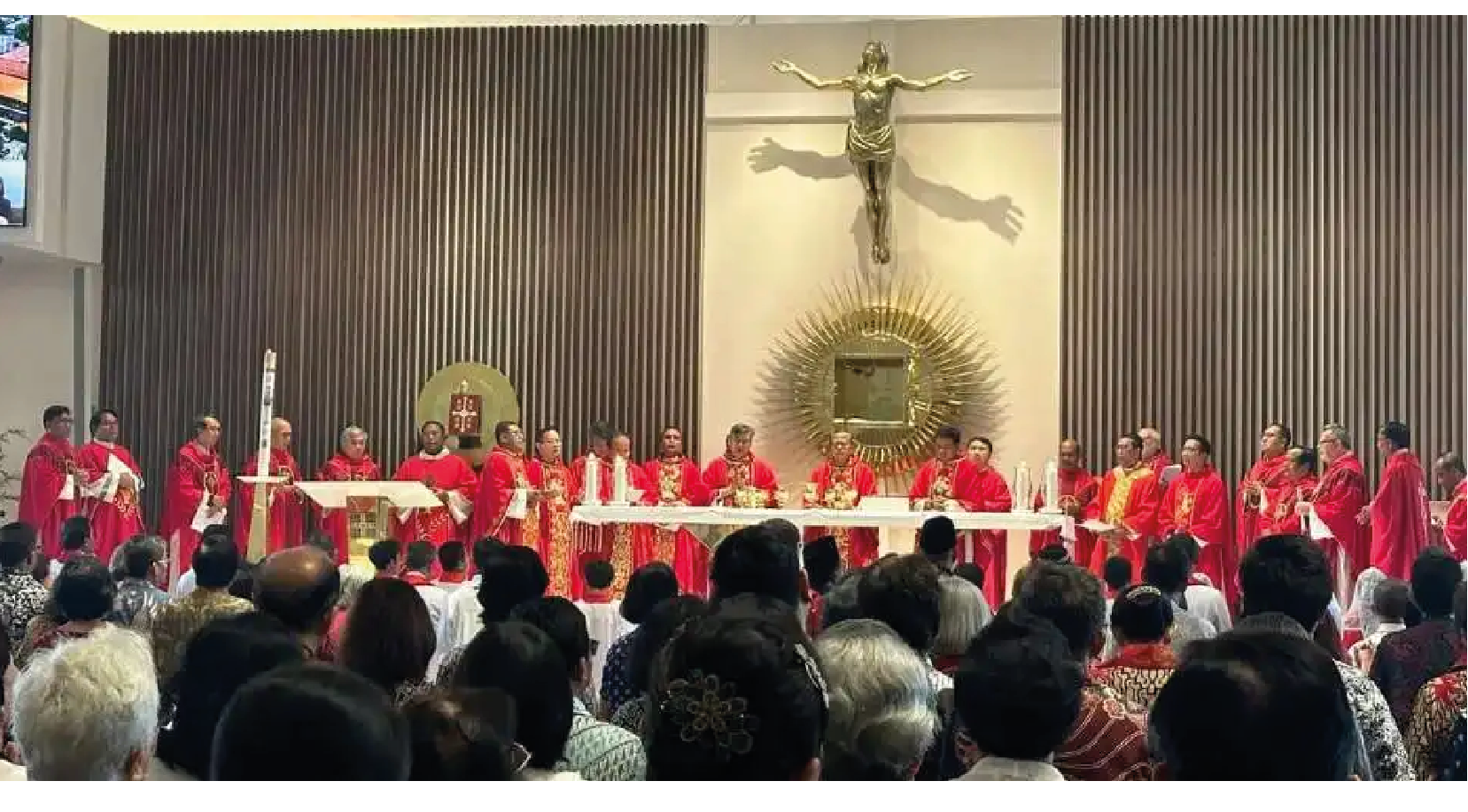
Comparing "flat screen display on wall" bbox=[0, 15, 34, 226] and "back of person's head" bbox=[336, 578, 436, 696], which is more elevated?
"flat screen display on wall" bbox=[0, 15, 34, 226]

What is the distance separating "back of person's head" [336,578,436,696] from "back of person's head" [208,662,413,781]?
1469 millimetres

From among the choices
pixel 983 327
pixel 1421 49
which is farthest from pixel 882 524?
pixel 1421 49

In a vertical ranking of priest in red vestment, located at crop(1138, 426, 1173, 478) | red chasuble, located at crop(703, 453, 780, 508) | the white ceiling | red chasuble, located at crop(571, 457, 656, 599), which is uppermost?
the white ceiling

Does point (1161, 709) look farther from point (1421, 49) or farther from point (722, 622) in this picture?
point (1421, 49)

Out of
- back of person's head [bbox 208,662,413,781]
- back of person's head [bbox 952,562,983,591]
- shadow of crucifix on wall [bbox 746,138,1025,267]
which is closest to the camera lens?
back of person's head [bbox 208,662,413,781]

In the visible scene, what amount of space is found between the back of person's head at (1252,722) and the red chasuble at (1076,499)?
31.0ft

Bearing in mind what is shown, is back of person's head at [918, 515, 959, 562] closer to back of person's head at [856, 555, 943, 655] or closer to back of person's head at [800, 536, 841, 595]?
back of person's head at [800, 536, 841, 595]

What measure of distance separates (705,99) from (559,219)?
1534 mm

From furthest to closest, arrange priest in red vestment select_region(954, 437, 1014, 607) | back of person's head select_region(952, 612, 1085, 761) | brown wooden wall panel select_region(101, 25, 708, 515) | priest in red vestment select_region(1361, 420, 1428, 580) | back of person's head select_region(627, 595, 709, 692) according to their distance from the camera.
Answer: brown wooden wall panel select_region(101, 25, 708, 515), priest in red vestment select_region(954, 437, 1014, 607), priest in red vestment select_region(1361, 420, 1428, 580), back of person's head select_region(627, 595, 709, 692), back of person's head select_region(952, 612, 1085, 761)

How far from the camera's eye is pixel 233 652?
3074 mm

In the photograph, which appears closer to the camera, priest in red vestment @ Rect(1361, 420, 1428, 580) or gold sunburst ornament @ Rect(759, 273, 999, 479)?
priest in red vestment @ Rect(1361, 420, 1428, 580)

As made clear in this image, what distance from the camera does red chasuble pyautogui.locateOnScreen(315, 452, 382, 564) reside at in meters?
12.4

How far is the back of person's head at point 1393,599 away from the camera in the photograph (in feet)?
17.5

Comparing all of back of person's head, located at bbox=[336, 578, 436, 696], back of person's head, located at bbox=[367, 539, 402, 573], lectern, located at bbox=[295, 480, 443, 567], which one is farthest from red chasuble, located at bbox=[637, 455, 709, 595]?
back of person's head, located at bbox=[336, 578, 436, 696]
